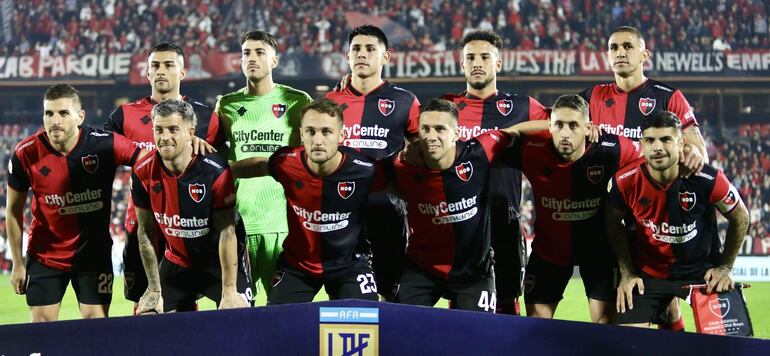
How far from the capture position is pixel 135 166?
17.8 feet

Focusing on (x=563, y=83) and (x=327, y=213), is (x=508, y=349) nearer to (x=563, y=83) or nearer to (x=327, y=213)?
(x=327, y=213)

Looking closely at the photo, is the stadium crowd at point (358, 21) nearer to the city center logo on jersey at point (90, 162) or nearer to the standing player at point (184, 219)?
the city center logo on jersey at point (90, 162)

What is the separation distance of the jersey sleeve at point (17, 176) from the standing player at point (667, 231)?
3.60m

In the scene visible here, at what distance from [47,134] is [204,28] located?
1987 centimetres

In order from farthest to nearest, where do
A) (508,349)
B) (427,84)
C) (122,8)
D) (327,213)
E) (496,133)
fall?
(122,8), (427,84), (496,133), (327,213), (508,349)

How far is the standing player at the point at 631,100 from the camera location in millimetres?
6117

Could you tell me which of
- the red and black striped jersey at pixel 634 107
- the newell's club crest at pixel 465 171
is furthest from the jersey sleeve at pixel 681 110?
the newell's club crest at pixel 465 171

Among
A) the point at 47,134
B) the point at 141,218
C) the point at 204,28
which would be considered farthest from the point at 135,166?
the point at 204,28

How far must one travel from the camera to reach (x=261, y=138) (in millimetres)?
6074

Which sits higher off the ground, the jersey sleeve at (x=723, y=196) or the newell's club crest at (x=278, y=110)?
the newell's club crest at (x=278, y=110)

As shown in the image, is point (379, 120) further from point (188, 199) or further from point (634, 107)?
point (634, 107)

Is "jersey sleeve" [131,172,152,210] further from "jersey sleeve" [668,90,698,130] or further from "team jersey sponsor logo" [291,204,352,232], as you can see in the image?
"jersey sleeve" [668,90,698,130]

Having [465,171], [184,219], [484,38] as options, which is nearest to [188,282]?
[184,219]

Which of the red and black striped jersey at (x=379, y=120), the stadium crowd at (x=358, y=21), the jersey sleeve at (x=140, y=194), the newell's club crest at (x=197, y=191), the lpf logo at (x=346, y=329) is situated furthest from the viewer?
the stadium crowd at (x=358, y=21)
